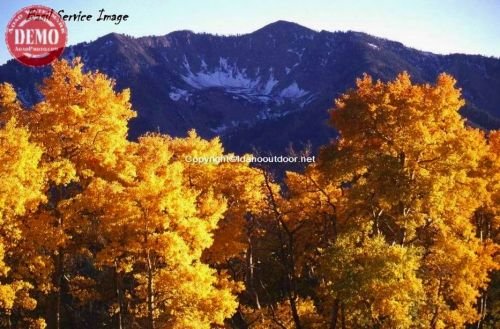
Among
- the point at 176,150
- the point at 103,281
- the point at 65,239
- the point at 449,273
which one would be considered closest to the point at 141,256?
the point at 65,239

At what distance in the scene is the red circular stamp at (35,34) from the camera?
28.6 m

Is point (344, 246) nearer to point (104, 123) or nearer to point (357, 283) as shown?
point (357, 283)

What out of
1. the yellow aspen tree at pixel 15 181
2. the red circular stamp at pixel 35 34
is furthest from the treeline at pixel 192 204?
the red circular stamp at pixel 35 34

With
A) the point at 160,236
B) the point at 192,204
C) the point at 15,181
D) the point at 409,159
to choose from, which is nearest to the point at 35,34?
the point at 15,181

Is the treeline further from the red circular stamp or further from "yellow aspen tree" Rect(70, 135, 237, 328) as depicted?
the red circular stamp

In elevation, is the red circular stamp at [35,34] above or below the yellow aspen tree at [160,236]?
above

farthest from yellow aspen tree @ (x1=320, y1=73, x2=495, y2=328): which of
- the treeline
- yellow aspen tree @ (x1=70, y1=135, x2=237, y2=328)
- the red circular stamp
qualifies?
the red circular stamp

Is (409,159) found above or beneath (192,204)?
above

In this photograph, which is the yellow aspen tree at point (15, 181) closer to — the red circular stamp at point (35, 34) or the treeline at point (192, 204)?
the treeline at point (192, 204)

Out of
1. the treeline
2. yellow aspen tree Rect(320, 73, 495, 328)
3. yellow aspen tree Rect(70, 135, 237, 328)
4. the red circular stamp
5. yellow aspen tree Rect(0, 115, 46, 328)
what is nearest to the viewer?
yellow aspen tree Rect(0, 115, 46, 328)

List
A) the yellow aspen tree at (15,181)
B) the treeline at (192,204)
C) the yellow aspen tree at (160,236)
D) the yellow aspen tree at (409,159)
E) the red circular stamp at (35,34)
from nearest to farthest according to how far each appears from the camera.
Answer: the yellow aspen tree at (15,181)
the treeline at (192,204)
the yellow aspen tree at (160,236)
the yellow aspen tree at (409,159)
the red circular stamp at (35,34)

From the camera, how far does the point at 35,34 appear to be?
2911 centimetres

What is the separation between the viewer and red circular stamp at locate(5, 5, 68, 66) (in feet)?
93.9

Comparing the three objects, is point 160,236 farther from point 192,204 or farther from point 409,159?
point 409,159
